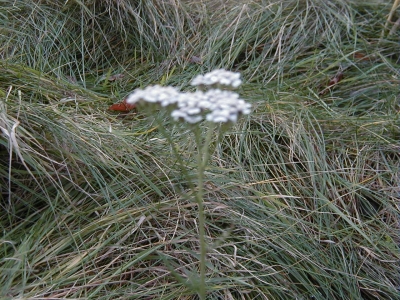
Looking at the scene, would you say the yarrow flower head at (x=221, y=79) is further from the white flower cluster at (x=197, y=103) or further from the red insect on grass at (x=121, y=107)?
the red insect on grass at (x=121, y=107)

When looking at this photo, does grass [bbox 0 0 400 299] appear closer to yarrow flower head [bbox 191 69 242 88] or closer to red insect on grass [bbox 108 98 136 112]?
red insect on grass [bbox 108 98 136 112]

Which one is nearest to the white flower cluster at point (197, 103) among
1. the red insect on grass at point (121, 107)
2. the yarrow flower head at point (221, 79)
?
the yarrow flower head at point (221, 79)

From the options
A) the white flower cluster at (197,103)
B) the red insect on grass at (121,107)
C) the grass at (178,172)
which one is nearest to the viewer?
the white flower cluster at (197,103)

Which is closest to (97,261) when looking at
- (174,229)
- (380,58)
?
(174,229)

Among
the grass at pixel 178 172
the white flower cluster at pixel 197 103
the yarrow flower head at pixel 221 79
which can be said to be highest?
the white flower cluster at pixel 197 103

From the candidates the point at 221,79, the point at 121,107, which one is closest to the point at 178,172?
the point at 121,107

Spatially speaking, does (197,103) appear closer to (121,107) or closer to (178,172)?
(178,172)

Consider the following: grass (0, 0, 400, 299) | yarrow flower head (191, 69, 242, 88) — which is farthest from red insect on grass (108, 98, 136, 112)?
yarrow flower head (191, 69, 242, 88)

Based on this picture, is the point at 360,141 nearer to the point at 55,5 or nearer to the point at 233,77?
the point at 233,77
